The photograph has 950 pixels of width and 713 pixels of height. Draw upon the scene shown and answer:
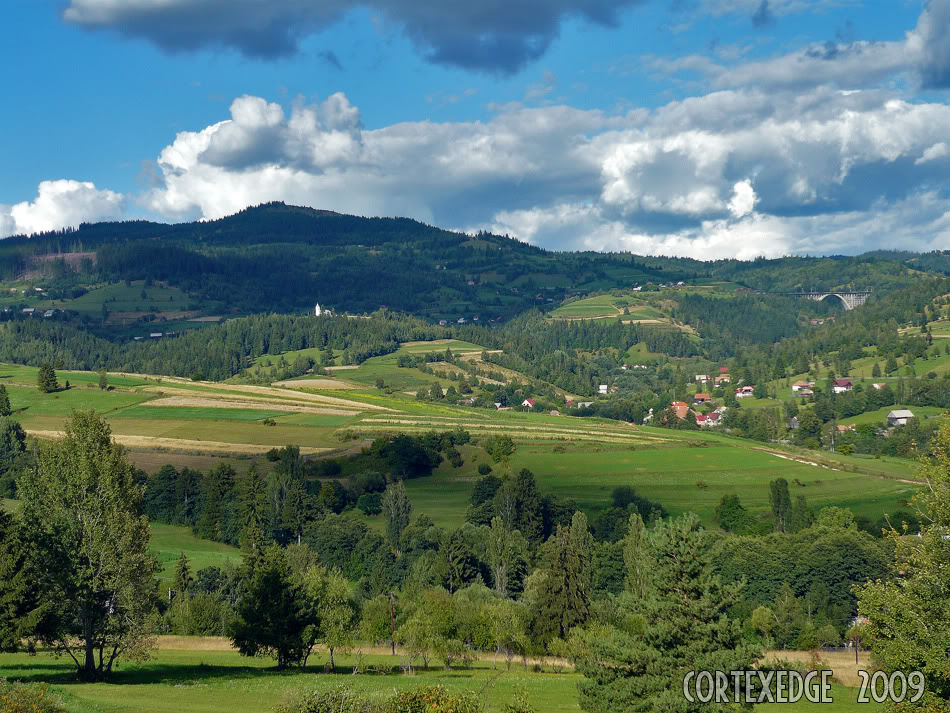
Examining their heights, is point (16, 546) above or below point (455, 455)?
above

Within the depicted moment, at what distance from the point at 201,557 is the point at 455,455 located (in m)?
52.0

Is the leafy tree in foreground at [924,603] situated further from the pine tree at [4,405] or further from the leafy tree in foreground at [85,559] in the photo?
the pine tree at [4,405]

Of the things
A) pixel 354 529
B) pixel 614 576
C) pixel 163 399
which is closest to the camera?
pixel 614 576

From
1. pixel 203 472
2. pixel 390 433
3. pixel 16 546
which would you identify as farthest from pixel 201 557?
pixel 16 546

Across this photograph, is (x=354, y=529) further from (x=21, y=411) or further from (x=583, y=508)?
(x=21, y=411)

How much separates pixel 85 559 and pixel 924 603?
3841 cm

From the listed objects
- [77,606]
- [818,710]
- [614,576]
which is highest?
[77,606]

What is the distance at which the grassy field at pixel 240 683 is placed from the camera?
132 ft

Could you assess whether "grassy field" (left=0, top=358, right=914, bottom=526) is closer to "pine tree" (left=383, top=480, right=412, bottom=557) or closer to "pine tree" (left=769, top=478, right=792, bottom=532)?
"pine tree" (left=769, top=478, right=792, bottom=532)

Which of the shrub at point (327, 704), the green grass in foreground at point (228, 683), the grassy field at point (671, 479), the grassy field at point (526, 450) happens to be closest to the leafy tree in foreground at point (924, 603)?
the green grass in foreground at point (228, 683)

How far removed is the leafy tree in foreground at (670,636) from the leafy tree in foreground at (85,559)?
77.5 feet

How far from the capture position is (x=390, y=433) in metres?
166

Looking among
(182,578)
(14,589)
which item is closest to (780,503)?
(182,578)

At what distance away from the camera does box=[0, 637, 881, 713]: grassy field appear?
132ft
